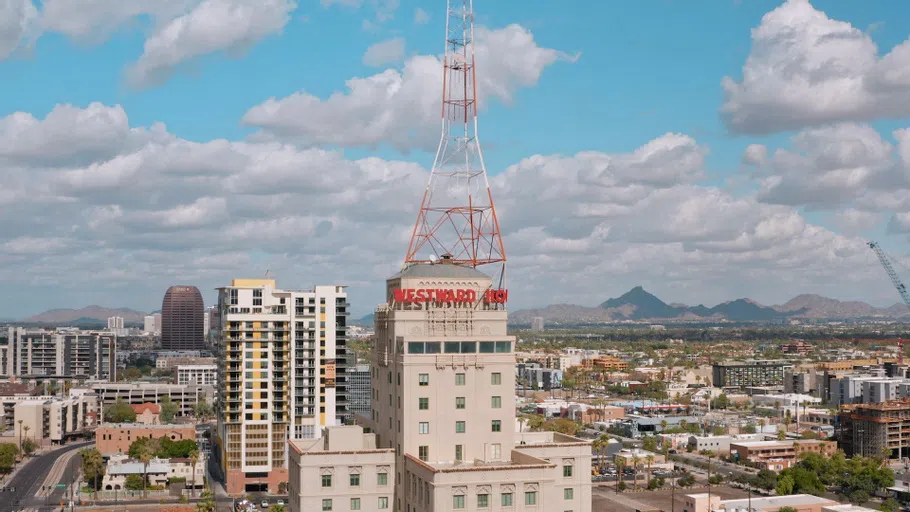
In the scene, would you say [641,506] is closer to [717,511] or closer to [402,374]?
[717,511]

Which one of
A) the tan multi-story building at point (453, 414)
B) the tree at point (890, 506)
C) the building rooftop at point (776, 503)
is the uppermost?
the tan multi-story building at point (453, 414)

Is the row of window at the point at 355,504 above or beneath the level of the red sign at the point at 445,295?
beneath

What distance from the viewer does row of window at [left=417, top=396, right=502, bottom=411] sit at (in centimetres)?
8300

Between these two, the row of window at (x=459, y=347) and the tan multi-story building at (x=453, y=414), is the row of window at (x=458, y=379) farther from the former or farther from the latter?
the row of window at (x=459, y=347)

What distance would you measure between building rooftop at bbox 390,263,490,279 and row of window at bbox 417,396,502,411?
1081 centimetres

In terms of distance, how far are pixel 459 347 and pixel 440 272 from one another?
7.53 m

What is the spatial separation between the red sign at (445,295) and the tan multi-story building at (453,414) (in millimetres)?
84

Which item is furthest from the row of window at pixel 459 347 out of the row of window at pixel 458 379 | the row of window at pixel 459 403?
the row of window at pixel 459 403

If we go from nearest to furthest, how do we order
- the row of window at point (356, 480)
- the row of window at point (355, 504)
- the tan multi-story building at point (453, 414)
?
the tan multi-story building at point (453, 414), the row of window at point (355, 504), the row of window at point (356, 480)

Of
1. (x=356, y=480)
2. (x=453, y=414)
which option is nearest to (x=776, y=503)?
(x=453, y=414)

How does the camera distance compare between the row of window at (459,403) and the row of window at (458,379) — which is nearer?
the row of window at (459,403)

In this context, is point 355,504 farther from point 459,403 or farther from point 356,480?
point 459,403

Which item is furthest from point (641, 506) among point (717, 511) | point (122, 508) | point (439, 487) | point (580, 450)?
point (439, 487)

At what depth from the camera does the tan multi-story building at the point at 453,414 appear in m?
80.6
